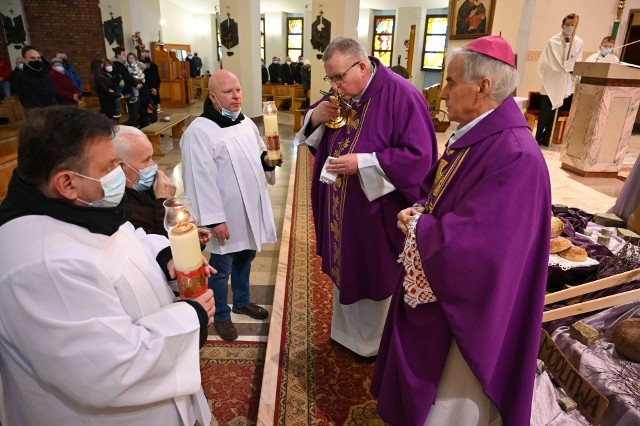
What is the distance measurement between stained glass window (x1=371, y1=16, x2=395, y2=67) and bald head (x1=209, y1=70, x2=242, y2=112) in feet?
63.8

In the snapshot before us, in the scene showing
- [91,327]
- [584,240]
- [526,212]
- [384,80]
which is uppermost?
[384,80]

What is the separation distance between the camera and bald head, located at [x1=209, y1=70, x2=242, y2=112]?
2.56 metres

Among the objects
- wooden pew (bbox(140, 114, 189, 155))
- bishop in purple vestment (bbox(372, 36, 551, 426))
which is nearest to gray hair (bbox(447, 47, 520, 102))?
bishop in purple vestment (bbox(372, 36, 551, 426))

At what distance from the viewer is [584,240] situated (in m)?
3.12

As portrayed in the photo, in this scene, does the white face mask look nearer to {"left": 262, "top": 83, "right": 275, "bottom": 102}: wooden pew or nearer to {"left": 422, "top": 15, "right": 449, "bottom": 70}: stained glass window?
{"left": 262, "top": 83, "right": 275, "bottom": 102}: wooden pew

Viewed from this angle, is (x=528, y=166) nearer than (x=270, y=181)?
Yes

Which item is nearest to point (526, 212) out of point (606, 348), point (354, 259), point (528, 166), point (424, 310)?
point (528, 166)

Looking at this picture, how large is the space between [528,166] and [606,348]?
5.19 ft

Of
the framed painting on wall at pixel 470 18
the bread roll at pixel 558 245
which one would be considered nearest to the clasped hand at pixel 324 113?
the bread roll at pixel 558 245

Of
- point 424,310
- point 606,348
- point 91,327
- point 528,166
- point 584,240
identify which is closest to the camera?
point 91,327

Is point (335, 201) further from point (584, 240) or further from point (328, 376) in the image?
point (584, 240)

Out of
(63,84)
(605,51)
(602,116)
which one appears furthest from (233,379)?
(605,51)

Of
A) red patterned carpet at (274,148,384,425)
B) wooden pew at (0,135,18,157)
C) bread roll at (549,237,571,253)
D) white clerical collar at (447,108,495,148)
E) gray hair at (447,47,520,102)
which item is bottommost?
red patterned carpet at (274,148,384,425)

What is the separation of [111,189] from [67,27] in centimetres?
1615
